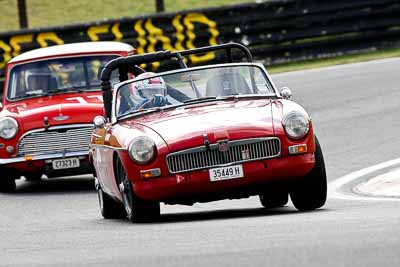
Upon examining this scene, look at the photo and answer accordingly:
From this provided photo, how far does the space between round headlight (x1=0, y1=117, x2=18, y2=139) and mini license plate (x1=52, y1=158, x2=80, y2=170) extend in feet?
1.94

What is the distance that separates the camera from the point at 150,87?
1175cm

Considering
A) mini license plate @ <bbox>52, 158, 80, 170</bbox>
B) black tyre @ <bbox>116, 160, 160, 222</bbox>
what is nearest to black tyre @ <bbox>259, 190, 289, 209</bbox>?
black tyre @ <bbox>116, 160, 160, 222</bbox>

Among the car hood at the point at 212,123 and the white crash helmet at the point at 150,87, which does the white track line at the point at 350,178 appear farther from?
the white crash helmet at the point at 150,87

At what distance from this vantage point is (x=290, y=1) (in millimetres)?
26188

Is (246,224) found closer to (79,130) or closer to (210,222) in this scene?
(210,222)

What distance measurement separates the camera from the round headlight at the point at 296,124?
10.5 m

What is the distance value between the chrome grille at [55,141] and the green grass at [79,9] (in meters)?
23.9

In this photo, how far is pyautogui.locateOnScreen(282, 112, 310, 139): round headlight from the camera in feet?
34.6

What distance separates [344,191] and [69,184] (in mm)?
4449

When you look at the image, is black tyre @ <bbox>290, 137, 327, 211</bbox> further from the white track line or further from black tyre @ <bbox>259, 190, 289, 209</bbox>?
the white track line

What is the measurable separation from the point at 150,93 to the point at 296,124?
1677mm

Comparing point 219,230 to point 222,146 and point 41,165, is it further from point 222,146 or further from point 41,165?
point 41,165

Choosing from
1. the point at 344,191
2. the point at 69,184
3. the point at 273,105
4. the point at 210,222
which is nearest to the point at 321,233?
the point at 210,222

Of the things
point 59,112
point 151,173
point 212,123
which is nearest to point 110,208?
point 151,173
